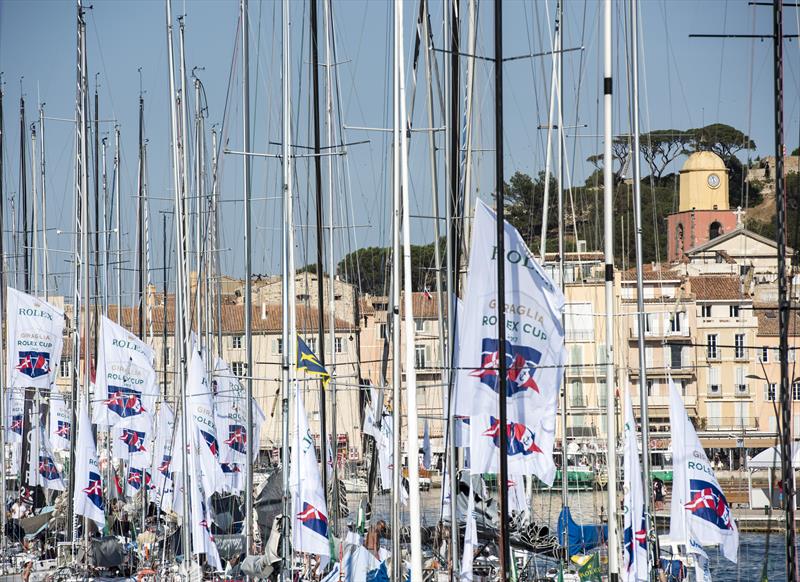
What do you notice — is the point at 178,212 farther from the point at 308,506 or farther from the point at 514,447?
the point at 514,447

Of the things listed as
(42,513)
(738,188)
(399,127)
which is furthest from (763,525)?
(738,188)

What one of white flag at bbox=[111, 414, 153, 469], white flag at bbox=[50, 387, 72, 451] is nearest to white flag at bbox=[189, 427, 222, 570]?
white flag at bbox=[111, 414, 153, 469]

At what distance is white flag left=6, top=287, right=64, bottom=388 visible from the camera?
24.4m

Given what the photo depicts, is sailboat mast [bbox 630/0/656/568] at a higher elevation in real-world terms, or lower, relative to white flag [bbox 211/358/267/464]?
higher

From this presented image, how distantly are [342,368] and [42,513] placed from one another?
1120 inches

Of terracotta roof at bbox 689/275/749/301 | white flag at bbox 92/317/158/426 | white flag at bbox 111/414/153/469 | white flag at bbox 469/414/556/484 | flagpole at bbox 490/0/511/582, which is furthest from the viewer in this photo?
terracotta roof at bbox 689/275/749/301

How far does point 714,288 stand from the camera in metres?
67.9

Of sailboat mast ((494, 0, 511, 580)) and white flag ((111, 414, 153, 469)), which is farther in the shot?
white flag ((111, 414, 153, 469))

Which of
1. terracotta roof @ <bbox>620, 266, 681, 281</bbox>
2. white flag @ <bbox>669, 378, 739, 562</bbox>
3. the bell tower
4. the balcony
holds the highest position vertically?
the bell tower

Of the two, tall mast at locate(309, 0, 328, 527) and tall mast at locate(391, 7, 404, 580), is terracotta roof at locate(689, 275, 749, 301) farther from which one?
tall mast at locate(391, 7, 404, 580)

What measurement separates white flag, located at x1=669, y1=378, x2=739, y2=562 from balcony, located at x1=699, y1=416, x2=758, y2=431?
160 feet

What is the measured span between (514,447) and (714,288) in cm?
5583

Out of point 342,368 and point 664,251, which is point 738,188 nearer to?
point 664,251

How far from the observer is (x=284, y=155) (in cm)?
2045
